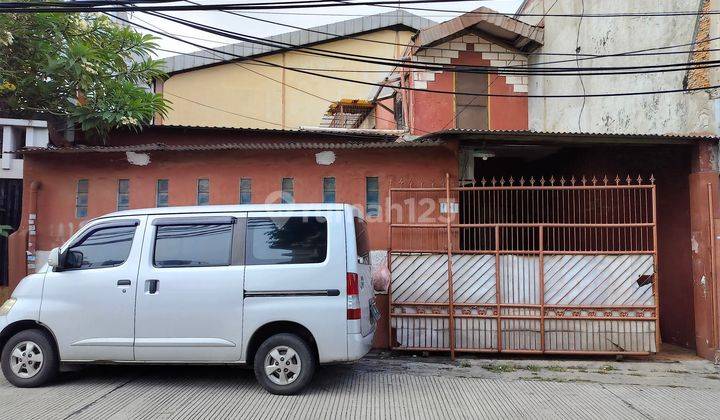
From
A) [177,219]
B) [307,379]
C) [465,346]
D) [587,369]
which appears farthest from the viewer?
[465,346]

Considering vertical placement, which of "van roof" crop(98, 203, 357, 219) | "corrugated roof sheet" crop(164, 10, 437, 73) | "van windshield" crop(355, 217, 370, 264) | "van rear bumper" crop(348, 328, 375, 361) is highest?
"corrugated roof sheet" crop(164, 10, 437, 73)

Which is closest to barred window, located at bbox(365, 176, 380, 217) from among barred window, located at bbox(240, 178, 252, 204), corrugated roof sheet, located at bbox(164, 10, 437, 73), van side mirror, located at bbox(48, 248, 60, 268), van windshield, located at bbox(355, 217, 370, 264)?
van windshield, located at bbox(355, 217, 370, 264)

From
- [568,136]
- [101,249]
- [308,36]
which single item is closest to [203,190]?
[101,249]

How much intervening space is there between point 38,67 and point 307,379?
599 cm

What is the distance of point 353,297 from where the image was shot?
16.5 ft

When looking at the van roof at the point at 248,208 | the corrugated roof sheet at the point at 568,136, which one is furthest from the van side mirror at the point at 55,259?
the corrugated roof sheet at the point at 568,136

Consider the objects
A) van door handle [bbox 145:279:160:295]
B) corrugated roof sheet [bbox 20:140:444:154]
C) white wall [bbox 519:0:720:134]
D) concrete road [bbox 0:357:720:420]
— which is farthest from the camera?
white wall [bbox 519:0:720:134]

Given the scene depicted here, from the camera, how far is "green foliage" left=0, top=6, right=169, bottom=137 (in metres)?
6.99

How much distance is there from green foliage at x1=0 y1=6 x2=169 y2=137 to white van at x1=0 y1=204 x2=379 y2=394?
267 cm

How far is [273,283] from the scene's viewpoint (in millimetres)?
5121

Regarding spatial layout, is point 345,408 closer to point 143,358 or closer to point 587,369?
point 143,358

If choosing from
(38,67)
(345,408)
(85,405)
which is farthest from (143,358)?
(38,67)

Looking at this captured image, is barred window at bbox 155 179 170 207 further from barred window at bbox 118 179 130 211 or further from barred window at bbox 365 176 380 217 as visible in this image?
barred window at bbox 365 176 380 217

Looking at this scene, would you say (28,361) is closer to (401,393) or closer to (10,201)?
(401,393)
